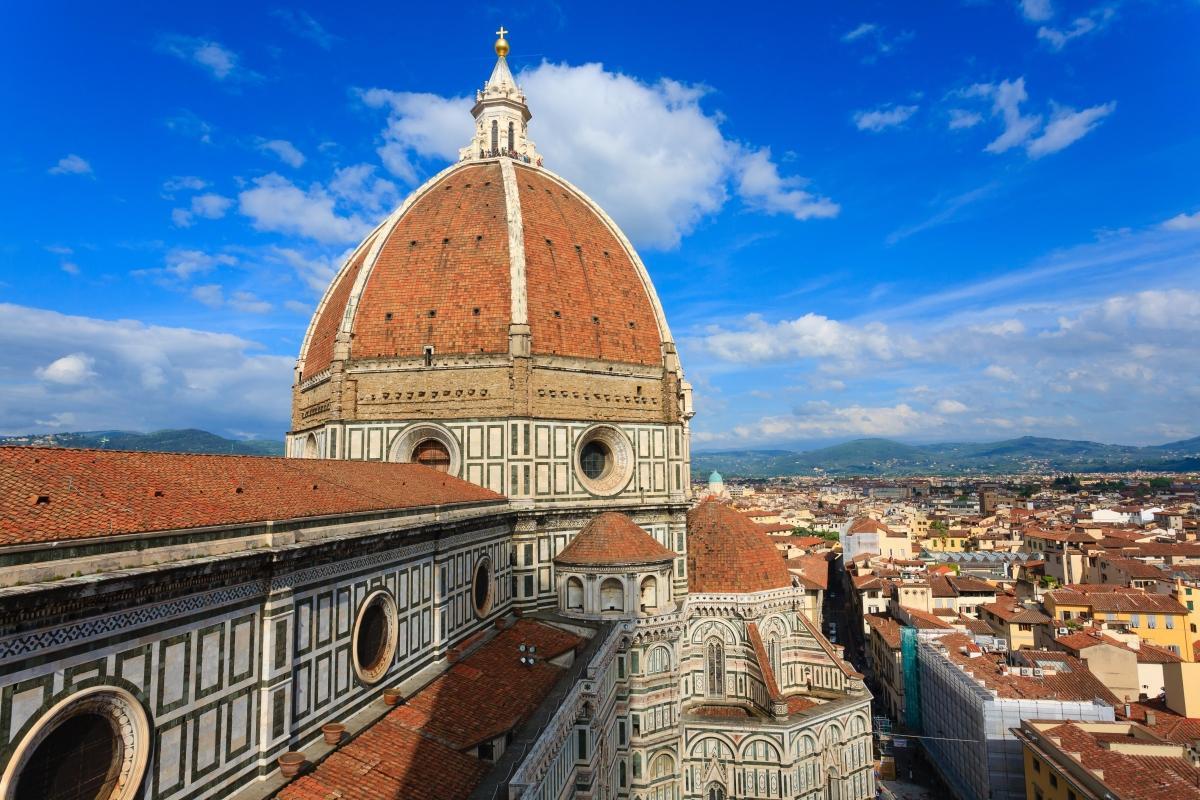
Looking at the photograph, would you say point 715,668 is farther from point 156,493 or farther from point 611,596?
point 156,493

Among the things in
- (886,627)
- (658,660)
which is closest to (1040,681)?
(886,627)

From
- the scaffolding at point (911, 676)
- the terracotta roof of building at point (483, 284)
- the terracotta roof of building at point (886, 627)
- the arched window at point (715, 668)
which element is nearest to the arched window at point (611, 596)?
the arched window at point (715, 668)

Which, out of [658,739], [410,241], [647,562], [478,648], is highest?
[410,241]

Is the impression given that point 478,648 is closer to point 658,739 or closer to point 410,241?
point 658,739

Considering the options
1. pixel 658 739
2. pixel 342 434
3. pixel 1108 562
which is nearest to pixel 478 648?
pixel 658 739

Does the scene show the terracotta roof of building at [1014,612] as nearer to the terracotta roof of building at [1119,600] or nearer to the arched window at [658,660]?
the terracotta roof of building at [1119,600]

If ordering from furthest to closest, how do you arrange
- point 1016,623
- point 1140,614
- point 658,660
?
point 1140,614, point 1016,623, point 658,660

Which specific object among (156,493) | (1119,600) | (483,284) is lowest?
(1119,600)
